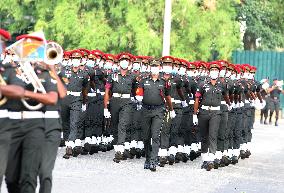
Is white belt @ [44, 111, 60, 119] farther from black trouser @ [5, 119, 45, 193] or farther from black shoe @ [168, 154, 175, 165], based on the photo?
black shoe @ [168, 154, 175, 165]

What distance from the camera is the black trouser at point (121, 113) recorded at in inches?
742

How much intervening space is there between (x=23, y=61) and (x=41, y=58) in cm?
18

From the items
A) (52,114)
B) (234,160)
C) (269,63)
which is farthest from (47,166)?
(269,63)

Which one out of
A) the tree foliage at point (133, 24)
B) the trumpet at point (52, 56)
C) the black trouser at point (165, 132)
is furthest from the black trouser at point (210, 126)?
the tree foliage at point (133, 24)

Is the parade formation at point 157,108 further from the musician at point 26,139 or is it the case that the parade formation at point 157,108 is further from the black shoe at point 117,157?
the musician at point 26,139

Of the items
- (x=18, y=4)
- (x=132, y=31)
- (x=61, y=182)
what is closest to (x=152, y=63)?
(x=61, y=182)

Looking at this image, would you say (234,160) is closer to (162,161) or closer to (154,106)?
(162,161)

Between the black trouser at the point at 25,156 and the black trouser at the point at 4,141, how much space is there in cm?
20

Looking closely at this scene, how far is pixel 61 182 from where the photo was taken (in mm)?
14781

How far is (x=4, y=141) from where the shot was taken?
9312 mm

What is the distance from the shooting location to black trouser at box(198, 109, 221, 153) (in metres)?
17.8

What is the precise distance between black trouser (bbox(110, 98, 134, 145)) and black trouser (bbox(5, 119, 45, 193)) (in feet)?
29.6

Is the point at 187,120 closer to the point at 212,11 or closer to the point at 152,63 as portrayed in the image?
the point at 152,63

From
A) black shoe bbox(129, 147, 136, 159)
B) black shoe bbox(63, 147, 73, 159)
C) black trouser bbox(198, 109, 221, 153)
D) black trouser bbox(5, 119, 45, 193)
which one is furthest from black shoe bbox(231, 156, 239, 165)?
black trouser bbox(5, 119, 45, 193)
